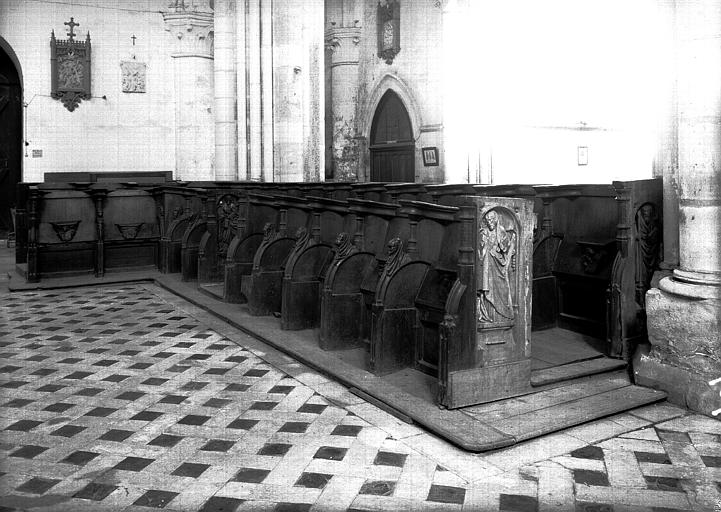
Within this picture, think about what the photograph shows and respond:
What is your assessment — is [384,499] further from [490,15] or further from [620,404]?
[490,15]

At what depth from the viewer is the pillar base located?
4.41m

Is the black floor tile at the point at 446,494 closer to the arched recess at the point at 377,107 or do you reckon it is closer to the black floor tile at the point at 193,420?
the black floor tile at the point at 193,420

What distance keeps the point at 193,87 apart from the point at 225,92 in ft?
10.1

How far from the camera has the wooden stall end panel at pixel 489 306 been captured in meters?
4.27

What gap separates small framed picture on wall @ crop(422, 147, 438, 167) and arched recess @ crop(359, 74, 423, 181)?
281 mm

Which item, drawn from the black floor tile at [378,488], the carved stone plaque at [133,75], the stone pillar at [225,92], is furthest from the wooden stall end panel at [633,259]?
the carved stone plaque at [133,75]

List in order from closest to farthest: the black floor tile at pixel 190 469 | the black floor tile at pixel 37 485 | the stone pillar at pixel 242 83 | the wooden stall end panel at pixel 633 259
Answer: the black floor tile at pixel 37 485 → the black floor tile at pixel 190 469 → the wooden stall end panel at pixel 633 259 → the stone pillar at pixel 242 83

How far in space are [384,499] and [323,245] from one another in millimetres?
3402

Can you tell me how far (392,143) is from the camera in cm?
1474

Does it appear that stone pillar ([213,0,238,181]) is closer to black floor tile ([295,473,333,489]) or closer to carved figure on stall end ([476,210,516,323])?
carved figure on stall end ([476,210,516,323])

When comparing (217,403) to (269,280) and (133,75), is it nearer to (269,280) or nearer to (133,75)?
(269,280)

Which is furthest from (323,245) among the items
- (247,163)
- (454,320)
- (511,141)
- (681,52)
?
(511,141)

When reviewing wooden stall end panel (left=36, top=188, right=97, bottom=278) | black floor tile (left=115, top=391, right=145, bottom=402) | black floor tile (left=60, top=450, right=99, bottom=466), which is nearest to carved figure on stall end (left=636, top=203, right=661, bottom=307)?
black floor tile (left=115, top=391, right=145, bottom=402)

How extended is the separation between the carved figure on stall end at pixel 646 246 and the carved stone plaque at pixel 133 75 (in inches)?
471
